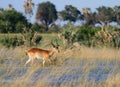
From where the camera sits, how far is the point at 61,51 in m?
18.5

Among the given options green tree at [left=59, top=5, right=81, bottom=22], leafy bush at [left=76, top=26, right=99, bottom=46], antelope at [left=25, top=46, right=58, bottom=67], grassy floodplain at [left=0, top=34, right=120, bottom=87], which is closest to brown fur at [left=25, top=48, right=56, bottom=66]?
antelope at [left=25, top=46, right=58, bottom=67]

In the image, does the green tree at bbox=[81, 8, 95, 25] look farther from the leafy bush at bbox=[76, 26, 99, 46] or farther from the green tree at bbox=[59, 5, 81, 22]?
the leafy bush at bbox=[76, 26, 99, 46]

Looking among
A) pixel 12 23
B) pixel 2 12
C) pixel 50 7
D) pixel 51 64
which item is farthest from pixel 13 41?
pixel 50 7

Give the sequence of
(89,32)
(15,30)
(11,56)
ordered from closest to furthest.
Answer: (11,56) < (89,32) < (15,30)

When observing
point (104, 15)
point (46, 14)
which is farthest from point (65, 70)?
point (46, 14)

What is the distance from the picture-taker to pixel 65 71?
13.5 meters

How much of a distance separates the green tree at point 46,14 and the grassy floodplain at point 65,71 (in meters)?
62.6

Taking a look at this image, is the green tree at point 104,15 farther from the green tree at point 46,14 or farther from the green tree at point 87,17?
the green tree at point 46,14

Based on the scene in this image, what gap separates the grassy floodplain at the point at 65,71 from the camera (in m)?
11.1

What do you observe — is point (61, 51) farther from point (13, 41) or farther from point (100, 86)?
point (13, 41)

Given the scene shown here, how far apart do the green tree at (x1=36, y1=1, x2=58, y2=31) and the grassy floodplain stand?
62.6 m

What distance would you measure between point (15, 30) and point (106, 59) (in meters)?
29.1

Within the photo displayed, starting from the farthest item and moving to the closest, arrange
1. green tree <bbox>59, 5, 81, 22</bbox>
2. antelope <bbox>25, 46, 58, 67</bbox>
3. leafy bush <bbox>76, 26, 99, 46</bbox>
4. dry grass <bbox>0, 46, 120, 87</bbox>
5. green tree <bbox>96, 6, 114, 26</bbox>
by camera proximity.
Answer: green tree <bbox>59, 5, 81, 22</bbox>, green tree <bbox>96, 6, 114, 26</bbox>, leafy bush <bbox>76, 26, 99, 46</bbox>, antelope <bbox>25, 46, 58, 67</bbox>, dry grass <bbox>0, 46, 120, 87</bbox>

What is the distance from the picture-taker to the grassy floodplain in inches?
437
